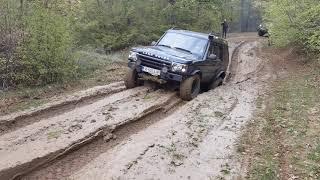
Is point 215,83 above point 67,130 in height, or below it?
below

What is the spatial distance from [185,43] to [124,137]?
17.8 feet

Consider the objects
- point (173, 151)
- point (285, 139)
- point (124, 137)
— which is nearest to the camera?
point (173, 151)

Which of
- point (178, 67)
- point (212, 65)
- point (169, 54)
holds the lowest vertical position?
point (212, 65)

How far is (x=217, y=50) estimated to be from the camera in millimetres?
13438

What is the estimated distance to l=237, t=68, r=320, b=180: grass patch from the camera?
277 inches

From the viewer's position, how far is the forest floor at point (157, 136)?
6.38 meters

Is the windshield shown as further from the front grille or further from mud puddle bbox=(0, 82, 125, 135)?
mud puddle bbox=(0, 82, 125, 135)

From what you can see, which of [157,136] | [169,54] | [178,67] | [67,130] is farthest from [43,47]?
[157,136]

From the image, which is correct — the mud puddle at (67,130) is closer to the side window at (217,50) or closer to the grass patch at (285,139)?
the grass patch at (285,139)

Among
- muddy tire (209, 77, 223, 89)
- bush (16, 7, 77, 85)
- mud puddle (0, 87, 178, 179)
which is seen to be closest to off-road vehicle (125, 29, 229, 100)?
muddy tire (209, 77, 223, 89)

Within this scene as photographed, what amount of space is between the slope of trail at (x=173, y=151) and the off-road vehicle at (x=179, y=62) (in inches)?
31.2

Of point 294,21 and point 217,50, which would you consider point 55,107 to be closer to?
point 217,50

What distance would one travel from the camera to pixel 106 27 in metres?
20.7

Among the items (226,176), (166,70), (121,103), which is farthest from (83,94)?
(226,176)
